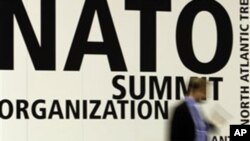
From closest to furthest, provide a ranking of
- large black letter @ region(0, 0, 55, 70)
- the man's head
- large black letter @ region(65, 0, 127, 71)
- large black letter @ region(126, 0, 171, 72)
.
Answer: the man's head < large black letter @ region(0, 0, 55, 70) < large black letter @ region(65, 0, 127, 71) < large black letter @ region(126, 0, 171, 72)

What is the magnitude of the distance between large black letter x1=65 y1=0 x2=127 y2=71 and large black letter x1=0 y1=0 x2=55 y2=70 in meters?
0.20

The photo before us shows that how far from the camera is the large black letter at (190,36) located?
5.04m

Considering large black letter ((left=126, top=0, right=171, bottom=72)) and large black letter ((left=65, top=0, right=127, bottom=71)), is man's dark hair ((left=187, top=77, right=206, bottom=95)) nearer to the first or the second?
large black letter ((left=126, top=0, right=171, bottom=72))

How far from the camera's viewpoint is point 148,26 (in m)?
4.97

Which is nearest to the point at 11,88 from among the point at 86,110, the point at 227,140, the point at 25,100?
the point at 25,100

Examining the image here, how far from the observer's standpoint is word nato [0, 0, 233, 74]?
187 inches

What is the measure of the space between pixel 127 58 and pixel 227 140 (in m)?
1.14

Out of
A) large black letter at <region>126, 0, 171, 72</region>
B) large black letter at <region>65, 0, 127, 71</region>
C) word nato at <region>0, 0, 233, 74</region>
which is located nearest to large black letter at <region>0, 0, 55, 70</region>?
word nato at <region>0, 0, 233, 74</region>

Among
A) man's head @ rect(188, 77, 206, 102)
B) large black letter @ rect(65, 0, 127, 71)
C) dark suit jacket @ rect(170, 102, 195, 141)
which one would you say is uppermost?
large black letter @ rect(65, 0, 127, 71)

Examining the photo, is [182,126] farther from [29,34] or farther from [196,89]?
[29,34]

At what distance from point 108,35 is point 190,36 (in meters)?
0.73

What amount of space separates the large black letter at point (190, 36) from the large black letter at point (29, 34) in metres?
1.10

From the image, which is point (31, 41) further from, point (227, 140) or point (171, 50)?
point (227, 140)

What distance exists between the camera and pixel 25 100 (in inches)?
186
